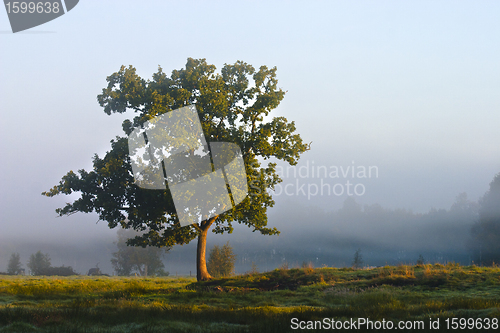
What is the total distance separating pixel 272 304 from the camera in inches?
612

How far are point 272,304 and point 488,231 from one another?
71768mm

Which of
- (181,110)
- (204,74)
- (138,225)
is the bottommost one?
(138,225)

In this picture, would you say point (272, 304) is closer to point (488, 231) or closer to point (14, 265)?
point (488, 231)

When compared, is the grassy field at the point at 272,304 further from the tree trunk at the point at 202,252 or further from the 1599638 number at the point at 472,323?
the tree trunk at the point at 202,252

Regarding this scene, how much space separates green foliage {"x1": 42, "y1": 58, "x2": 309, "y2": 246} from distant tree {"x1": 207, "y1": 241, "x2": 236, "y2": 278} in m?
30.1

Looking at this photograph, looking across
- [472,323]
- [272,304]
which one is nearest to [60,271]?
[272,304]

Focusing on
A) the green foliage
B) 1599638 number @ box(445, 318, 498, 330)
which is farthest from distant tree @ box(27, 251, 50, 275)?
1599638 number @ box(445, 318, 498, 330)

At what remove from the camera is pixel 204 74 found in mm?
29250

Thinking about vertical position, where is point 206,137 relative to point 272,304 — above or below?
above

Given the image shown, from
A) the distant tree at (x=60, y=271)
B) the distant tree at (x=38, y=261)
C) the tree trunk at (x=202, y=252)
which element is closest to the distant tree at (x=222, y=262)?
the tree trunk at (x=202, y=252)

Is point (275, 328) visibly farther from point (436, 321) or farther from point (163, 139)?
point (163, 139)

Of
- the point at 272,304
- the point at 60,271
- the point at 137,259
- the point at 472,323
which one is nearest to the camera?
the point at 472,323

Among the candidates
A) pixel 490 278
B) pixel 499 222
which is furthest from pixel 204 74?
pixel 499 222

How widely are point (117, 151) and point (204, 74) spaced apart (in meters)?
9.17
